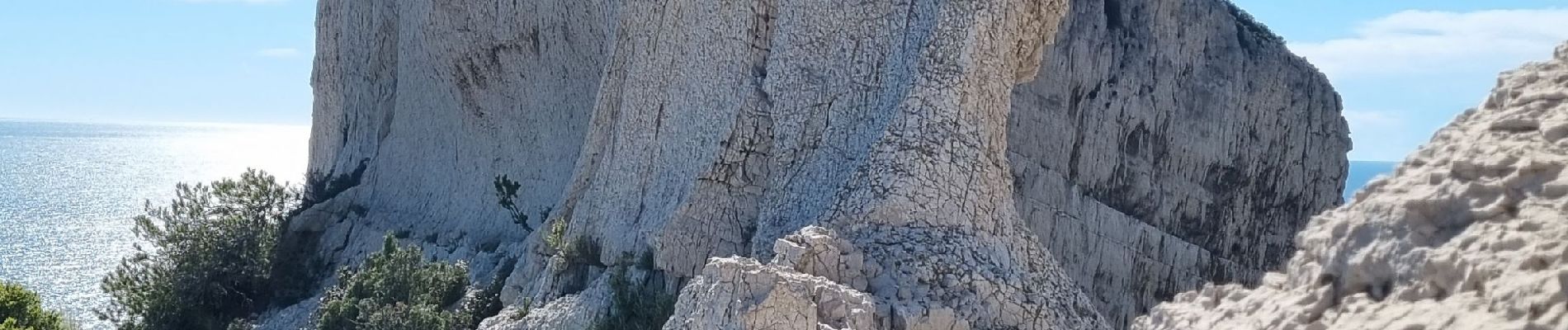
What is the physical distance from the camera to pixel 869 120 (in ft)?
48.4

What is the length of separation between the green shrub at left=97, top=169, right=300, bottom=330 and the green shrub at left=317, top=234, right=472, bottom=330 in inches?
224

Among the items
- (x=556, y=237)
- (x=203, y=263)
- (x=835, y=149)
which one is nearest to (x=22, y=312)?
(x=203, y=263)

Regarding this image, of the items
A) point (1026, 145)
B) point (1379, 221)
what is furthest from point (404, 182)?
point (1379, 221)

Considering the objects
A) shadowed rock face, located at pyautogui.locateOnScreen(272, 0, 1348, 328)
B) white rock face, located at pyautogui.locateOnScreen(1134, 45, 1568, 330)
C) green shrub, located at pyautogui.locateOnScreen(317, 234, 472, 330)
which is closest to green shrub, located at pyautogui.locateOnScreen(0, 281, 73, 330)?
green shrub, located at pyautogui.locateOnScreen(317, 234, 472, 330)

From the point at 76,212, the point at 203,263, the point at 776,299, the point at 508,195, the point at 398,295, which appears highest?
the point at 776,299

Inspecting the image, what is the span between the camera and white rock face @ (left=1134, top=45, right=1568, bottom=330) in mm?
4645

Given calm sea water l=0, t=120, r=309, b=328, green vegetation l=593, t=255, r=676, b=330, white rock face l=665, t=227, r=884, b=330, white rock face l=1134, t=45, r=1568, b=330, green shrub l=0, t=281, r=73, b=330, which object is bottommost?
calm sea water l=0, t=120, r=309, b=328

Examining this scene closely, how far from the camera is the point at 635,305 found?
16.0 m

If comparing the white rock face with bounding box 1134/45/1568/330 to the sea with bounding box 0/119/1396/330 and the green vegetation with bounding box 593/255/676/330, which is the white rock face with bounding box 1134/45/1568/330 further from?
the green vegetation with bounding box 593/255/676/330

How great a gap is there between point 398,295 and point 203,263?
887cm

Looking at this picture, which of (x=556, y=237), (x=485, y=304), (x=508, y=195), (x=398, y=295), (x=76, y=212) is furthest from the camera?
(x=76, y=212)

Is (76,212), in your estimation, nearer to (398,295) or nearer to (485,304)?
(398,295)

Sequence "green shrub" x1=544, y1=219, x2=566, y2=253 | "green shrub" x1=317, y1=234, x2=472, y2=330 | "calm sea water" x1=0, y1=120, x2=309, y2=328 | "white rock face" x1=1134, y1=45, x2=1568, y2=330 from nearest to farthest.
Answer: "white rock face" x1=1134, y1=45, x2=1568, y2=330
"green shrub" x1=544, y1=219, x2=566, y2=253
"green shrub" x1=317, y1=234, x2=472, y2=330
"calm sea water" x1=0, y1=120, x2=309, y2=328

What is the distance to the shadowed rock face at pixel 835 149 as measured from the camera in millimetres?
13359
